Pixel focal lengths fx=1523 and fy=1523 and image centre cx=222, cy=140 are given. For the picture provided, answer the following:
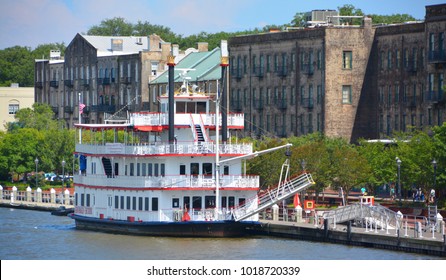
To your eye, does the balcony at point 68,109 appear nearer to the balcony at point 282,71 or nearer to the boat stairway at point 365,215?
the balcony at point 282,71

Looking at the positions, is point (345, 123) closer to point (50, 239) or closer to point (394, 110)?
point (394, 110)

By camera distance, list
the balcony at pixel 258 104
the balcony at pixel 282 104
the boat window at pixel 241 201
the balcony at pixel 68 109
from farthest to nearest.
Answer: the balcony at pixel 68 109 → the balcony at pixel 258 104 → the balcony at pixel 282 104 → the boat window at pixel 241 201

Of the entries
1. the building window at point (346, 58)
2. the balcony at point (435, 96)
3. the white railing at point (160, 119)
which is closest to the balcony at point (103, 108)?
the building window at point (346, 58)

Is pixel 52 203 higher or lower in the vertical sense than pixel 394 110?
lower

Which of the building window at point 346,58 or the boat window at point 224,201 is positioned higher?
the building window at point 346,58

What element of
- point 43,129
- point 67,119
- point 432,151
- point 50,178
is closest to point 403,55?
point 432,151

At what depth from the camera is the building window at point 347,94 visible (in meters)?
116

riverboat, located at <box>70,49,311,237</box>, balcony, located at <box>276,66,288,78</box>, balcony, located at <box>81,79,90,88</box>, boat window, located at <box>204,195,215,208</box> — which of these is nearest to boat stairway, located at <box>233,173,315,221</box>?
riverboat, located at <box>70,49,311,237</box>

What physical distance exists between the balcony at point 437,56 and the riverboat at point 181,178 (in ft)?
83.5

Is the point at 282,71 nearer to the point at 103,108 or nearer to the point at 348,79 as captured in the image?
the point at 348,79

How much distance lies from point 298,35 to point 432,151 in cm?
3452

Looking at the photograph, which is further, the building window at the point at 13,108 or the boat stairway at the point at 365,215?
the building window at the point at 13,108

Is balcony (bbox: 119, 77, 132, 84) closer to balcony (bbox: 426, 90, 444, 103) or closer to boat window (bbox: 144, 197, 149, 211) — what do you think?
balcony (bbox: 426, 90, 444, 103)

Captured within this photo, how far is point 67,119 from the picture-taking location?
524 feet
